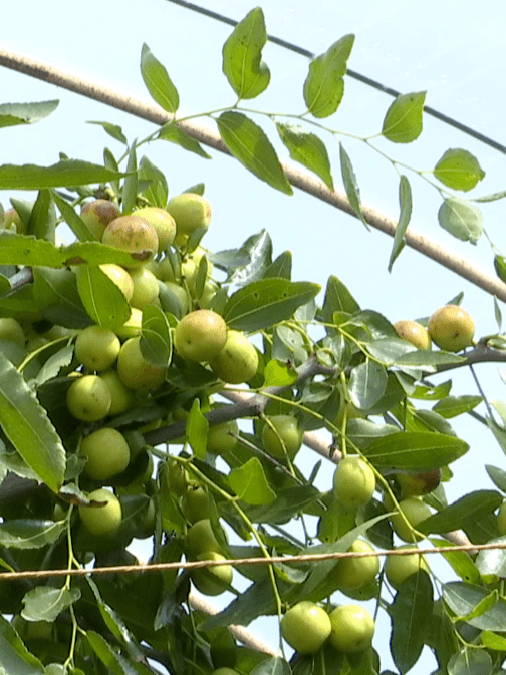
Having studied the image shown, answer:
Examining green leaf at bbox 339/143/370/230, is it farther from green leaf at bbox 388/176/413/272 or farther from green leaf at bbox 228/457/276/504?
green leaf at bbox 228/457/276/504

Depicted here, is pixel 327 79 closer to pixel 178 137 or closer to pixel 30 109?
pixel 178 137

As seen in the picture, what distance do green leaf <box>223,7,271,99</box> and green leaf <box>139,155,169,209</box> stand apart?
11cm

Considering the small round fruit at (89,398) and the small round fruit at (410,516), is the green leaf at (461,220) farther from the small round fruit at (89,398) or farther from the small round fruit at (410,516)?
the small round fruit at (89,398)

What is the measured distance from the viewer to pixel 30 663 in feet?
1.86

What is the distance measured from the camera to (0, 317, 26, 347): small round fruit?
29.0 inches

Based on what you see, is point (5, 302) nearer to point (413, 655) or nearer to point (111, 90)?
point (413, 655)

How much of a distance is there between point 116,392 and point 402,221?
313 mm

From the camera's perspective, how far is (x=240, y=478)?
0.71 meters

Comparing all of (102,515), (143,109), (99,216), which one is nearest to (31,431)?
(102,515)

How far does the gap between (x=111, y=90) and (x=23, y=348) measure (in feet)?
5.53

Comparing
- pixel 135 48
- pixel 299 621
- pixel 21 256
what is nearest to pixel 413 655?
pixel 299 621

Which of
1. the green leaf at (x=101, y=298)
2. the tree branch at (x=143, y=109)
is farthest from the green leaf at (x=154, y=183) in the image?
the tree branch at (x=143, y=109)

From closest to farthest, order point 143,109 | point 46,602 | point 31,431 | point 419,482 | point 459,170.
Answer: point 31,431, point 46,602, point 419,482, point 459,170, point 143,109

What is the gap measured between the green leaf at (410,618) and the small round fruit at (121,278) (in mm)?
323
